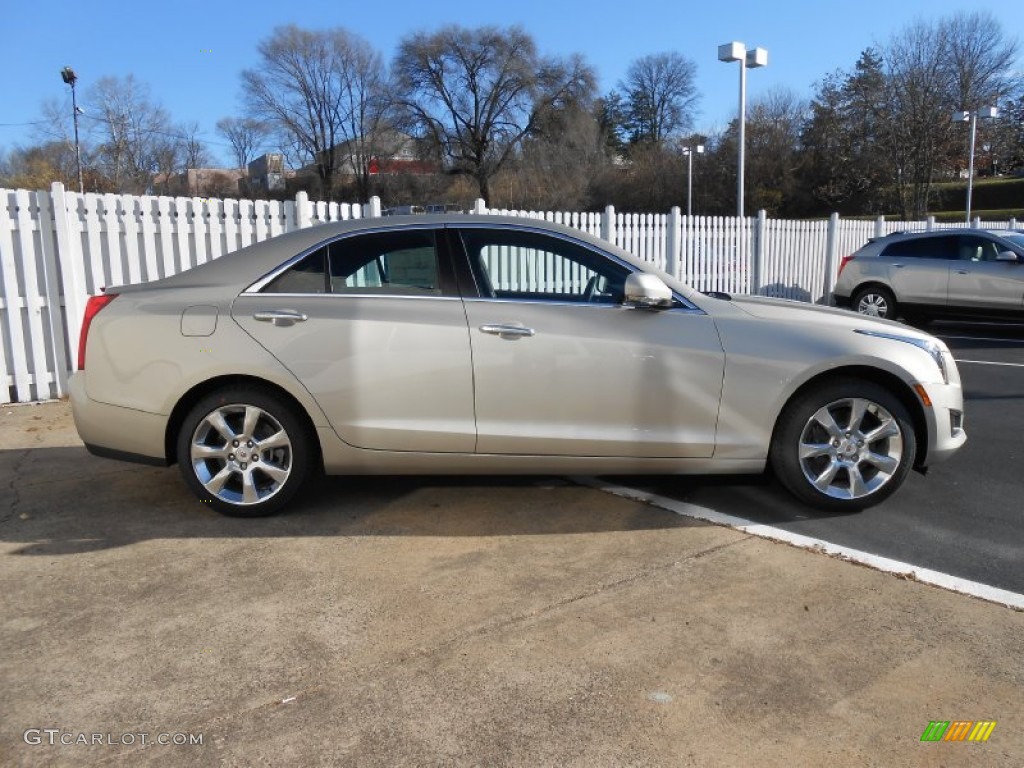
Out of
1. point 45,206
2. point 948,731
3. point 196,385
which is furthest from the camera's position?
point 45,206

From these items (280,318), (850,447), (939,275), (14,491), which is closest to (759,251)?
(939,275)

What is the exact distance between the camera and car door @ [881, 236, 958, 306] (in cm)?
1195

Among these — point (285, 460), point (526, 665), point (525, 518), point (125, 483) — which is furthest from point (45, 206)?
point (526, 665)

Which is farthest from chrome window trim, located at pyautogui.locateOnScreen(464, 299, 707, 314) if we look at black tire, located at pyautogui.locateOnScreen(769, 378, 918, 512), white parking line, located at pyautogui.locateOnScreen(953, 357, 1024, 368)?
white parking line, located at pyautogui.locateOnScreen(953, 357, 1024, 368)

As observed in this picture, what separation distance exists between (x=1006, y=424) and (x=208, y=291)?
20.1 feet

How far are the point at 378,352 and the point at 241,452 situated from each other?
92 cm

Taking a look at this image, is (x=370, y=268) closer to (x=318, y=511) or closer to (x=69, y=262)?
(x=318, y=511)

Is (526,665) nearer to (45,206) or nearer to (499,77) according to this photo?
(45,206)

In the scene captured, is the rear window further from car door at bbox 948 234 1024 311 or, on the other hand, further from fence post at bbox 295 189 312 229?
car door at bbox 948 234 1024 311

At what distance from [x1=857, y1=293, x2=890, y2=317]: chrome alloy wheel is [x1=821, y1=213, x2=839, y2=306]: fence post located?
16.0 ft

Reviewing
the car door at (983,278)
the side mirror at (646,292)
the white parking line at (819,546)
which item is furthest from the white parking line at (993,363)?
the side mirror at (646,292)

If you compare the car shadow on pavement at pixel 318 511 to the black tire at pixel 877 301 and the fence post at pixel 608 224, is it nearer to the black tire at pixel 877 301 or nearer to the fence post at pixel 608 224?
the fence post at pixel 608 224

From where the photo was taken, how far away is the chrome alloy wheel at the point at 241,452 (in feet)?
13.6

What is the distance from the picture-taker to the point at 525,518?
434 cm
